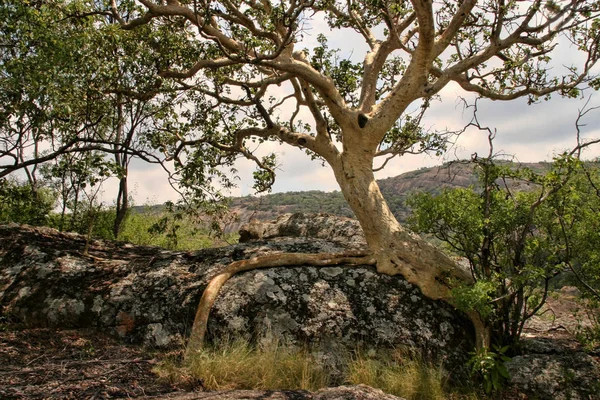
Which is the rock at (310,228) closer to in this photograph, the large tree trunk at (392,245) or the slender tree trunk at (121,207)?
the large tree trunk at (392,245)

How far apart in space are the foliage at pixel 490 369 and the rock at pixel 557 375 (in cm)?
15

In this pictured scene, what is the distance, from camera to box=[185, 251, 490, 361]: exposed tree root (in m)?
6.03

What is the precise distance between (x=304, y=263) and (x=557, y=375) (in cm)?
371

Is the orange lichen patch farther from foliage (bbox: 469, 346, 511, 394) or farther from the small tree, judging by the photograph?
foliage (bbox: 469, 346, 511, 394)

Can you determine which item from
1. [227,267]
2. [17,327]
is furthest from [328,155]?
[17,327]

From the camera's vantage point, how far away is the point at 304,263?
709cm

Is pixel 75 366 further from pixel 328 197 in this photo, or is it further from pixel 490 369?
pixel 328 197

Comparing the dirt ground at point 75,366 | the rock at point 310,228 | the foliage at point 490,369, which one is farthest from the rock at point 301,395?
the rock at point 310,228

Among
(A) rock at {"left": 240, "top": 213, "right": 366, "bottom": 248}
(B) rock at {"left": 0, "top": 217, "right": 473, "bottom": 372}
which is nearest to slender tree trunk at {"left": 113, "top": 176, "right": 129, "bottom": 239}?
(A) rock at {"left": 240, "top": 213, "right": 366, "bottom": 248}

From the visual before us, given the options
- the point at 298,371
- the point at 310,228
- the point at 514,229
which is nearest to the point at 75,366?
the point at 298,371

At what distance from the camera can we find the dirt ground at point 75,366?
163 inches

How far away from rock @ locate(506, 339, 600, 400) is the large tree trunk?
838 mm

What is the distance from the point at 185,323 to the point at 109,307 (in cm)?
122

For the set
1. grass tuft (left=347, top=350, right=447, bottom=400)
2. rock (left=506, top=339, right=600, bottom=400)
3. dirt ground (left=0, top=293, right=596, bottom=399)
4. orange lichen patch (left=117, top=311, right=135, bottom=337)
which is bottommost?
rock (left=506, top=339, right=600, bottom=400)
